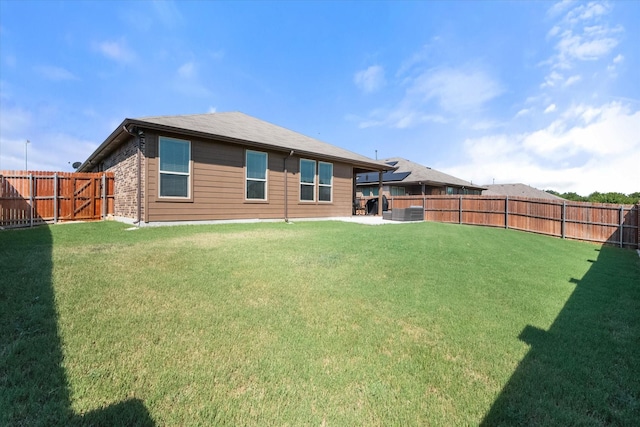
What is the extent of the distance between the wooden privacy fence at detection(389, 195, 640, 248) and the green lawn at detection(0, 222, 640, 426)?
25.9 feet

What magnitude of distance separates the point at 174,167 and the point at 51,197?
17.2 feet

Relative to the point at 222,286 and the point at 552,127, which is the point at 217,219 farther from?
the point at 552,127

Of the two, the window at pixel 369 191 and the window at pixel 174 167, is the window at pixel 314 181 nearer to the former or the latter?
the window at pixel 174 167

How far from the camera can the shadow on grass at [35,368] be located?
4.91 ft

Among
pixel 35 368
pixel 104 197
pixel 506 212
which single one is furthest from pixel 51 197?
pixel 506 212

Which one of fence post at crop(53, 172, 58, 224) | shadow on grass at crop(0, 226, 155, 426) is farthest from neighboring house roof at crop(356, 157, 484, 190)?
shadow on grass at crop(0, 226, 155, 426)

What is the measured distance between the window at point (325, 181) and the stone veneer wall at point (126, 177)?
6936 millimetres

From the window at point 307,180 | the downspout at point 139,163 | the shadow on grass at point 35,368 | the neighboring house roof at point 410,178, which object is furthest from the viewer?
the neighboring house roof at point 410,178

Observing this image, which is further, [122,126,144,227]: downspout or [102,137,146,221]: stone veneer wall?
[102,137,146,221]: stone veneer wall

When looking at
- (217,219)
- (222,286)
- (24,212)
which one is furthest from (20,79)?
(222,286)

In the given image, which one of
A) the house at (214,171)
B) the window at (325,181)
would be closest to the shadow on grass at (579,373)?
the house at (214,171)

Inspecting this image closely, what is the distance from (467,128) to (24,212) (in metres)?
21.2

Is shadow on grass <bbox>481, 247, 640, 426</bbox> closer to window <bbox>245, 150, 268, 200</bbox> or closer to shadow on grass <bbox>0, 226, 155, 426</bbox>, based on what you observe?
shadow on grass <bbox>0, 226, 155, 426</bbox>

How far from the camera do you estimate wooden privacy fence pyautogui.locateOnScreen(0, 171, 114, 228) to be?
9.32m
